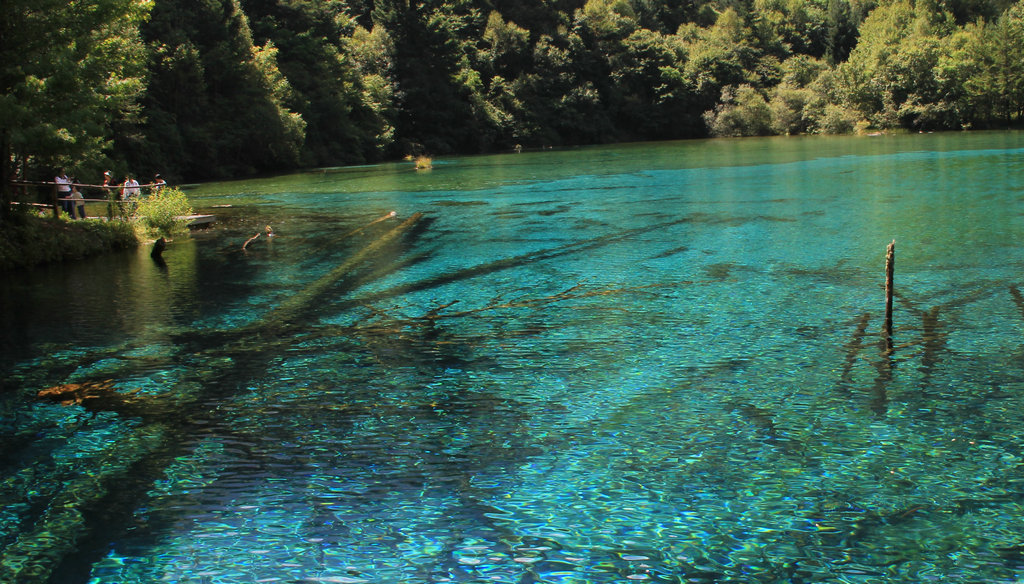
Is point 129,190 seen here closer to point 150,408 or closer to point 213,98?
point 150,408

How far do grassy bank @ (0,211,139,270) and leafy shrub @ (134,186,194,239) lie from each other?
1186 millimetres

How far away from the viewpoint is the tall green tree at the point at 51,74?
808 inches

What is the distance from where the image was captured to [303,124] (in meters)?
65.6

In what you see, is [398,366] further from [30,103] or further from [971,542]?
[30,103]

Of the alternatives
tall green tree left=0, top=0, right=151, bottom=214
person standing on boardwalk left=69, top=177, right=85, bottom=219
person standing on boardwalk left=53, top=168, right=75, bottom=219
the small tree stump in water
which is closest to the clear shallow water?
the small tree stump in water

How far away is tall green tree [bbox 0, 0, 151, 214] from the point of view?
2052 centimetres

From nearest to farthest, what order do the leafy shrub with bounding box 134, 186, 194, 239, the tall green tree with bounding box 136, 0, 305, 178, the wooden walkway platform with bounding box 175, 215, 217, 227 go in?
the leafy shrub with bounding box 134, 186, 194, 239 → the wooden walkway platform with bounding box 175, 215, 217, 227 → the tall green tree with bounding box 136, 0, 305, 178

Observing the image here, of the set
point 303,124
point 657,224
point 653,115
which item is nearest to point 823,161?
point 657,224

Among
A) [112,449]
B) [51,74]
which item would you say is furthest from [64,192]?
[112,449]

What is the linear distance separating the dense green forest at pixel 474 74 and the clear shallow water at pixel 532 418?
10.3 meters

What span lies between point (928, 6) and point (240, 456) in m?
107

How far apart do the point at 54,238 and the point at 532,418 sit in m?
18.0

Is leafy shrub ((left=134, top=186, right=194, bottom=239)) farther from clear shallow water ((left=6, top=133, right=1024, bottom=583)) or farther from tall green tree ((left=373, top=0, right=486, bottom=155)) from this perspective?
tall green tree ((left=373, top=0, right=486, bottom=155))

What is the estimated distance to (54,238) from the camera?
23.2 m
